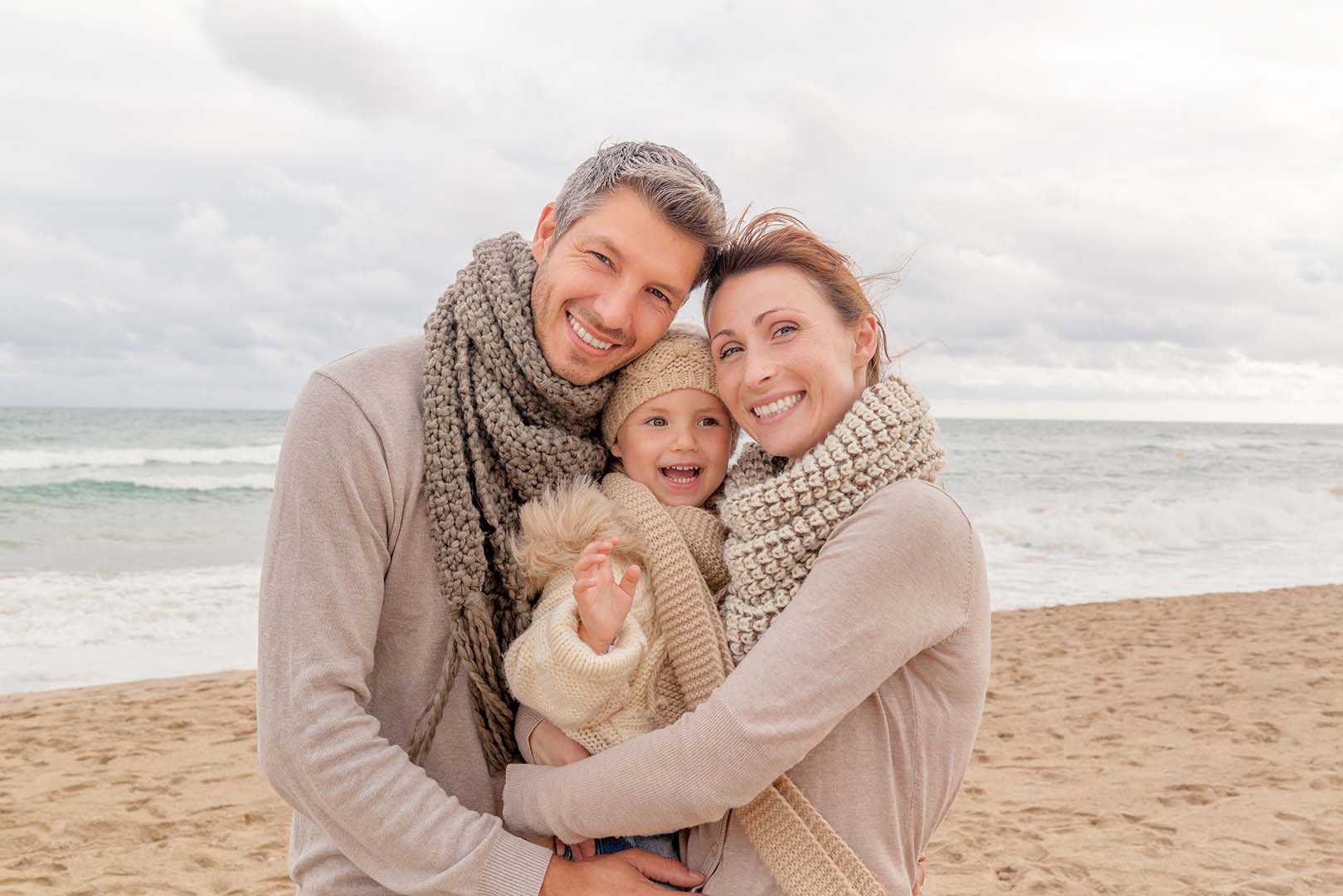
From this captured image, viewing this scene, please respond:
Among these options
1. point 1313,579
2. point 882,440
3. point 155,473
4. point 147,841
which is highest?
point 882,440

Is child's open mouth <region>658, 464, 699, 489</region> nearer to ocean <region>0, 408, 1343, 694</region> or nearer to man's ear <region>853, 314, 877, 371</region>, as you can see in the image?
man's ear <region>853, 314, 877, 371</region>

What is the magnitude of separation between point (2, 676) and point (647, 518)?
877 cm

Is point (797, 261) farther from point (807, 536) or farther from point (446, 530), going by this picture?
point (446, 530)

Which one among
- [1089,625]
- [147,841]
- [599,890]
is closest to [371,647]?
[599,890]

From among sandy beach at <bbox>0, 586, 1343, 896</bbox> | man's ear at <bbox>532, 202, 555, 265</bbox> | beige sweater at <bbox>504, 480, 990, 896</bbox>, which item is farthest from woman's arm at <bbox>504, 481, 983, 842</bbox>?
sandy beach at <bbox>0, 586, 1343, 896</bbox>

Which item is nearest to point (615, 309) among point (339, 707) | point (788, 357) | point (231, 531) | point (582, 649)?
point (788, 357)

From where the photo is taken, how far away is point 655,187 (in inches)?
97.7

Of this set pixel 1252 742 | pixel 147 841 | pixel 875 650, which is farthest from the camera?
pixel 1252 742

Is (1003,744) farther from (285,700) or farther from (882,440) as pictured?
(285,700)

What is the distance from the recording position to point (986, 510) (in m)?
22.2

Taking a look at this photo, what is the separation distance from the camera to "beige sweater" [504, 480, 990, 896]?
1.95 metres

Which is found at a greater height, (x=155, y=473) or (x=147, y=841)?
(x=147, y=841)

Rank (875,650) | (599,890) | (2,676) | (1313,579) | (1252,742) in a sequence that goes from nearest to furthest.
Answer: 1. (875,650)
2. (599,890)
3. (1252,742)
4. (2,676)
5. (1313,579)

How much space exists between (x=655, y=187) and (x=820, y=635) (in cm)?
120
